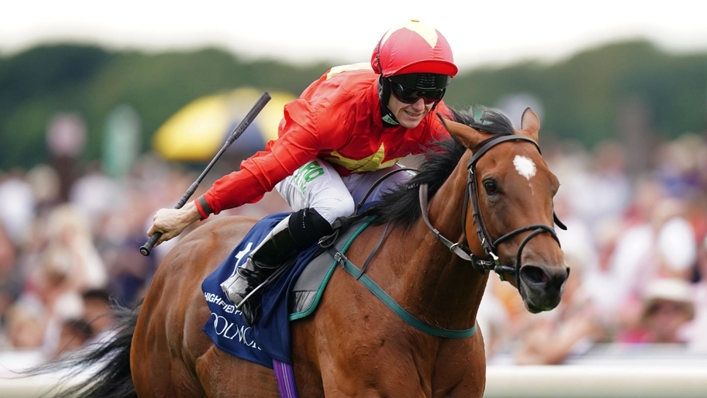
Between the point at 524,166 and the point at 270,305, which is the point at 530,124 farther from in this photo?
the point at 270,305

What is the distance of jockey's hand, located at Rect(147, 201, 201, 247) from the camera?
170 inches

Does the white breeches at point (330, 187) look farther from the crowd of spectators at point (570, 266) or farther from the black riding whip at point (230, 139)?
the crowd of spectators at point (570, 266)

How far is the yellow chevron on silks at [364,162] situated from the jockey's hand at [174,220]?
26.7 inches

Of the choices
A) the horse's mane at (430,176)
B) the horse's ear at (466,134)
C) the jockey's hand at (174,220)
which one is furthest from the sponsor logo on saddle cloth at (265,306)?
the horse's ear at (466,134)

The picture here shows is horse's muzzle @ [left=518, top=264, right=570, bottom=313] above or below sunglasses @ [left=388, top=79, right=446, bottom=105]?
below

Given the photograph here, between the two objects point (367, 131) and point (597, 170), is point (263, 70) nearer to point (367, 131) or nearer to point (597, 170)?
point (597, 170)

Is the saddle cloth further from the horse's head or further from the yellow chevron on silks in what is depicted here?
the horse's head

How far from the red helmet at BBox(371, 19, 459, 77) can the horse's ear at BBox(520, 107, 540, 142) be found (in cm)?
39

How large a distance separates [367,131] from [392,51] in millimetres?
401

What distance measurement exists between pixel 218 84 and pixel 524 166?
47403mm

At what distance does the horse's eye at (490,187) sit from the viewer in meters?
3.54

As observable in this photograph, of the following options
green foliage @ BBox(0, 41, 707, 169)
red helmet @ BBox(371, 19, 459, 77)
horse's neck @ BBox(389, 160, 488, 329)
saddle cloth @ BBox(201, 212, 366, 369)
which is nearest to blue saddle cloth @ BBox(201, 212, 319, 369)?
saddle cloth @ BBox(201, 212, 366, 369)

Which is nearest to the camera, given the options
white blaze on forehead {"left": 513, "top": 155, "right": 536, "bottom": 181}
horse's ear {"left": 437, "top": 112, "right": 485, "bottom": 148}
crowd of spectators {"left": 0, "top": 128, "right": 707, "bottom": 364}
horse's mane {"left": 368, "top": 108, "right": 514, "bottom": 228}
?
white blaze on forehead {"left": 513, "top": 155, "right": 536, "bottom": 181}

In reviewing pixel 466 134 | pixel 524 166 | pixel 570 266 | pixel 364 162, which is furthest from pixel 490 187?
pixel 570 266
